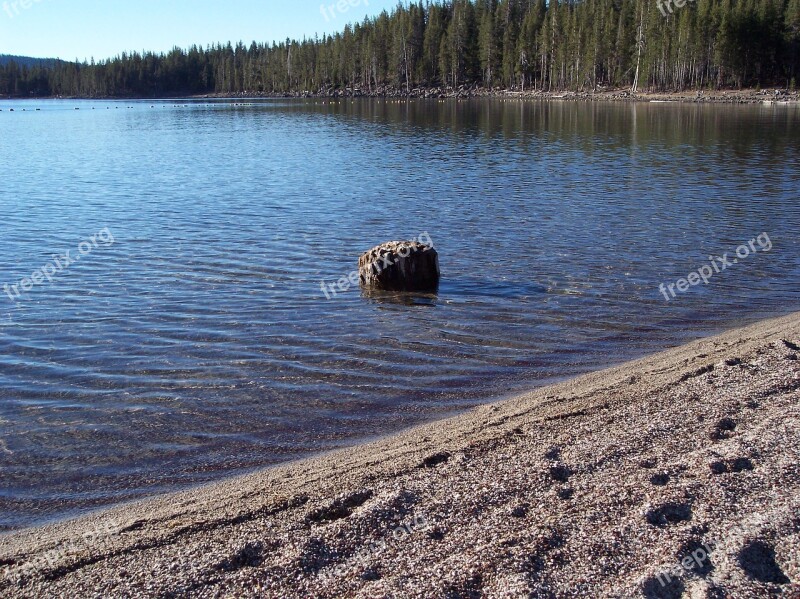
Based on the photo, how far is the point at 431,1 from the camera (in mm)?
187375

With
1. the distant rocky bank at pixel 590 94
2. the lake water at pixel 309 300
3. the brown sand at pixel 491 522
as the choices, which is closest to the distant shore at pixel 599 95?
the distant rocky bank at pixel 590 94

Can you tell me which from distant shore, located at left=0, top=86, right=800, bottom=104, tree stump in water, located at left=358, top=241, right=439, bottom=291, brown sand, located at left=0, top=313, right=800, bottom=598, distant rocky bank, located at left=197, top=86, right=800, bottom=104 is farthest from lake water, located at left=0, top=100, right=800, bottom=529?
distant rocky bank, located at left=197, top=86, right=800, bottom=104

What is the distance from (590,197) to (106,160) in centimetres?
2973

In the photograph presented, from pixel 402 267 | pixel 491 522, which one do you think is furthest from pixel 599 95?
pixel 491 522

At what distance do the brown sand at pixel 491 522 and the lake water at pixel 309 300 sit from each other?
1155 millimetres

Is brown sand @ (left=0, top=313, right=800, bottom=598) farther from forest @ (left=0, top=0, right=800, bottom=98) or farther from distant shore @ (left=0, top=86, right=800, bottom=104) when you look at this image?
forest @ (left=0, top=0, right=800, bottom=98)

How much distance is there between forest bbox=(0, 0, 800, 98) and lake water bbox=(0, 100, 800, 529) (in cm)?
8347

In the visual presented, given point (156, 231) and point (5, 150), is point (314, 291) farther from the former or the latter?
point (5, 150)

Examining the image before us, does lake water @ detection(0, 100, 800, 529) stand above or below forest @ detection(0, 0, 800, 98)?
below

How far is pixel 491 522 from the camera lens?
6215 millimetres

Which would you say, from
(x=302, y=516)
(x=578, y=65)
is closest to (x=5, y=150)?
(x=302, y=516)

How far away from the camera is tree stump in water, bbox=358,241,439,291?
15586 mm

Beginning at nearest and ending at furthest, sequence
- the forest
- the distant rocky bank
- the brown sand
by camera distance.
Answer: the brown sand, the distant rocky bank, the forest

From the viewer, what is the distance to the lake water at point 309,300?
30.3 ft
